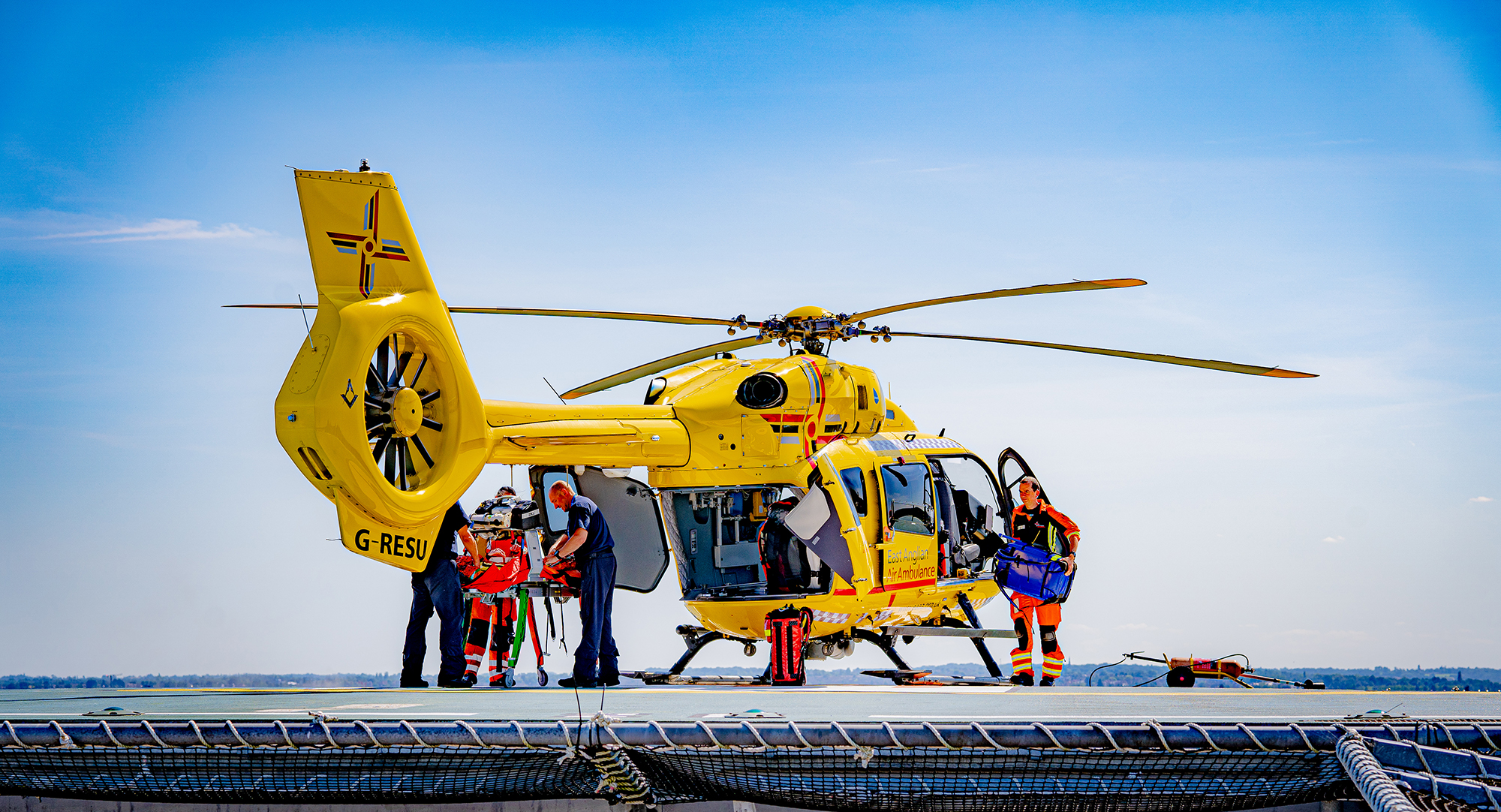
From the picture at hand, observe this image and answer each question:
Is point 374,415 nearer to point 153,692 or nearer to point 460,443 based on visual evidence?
point 460,443

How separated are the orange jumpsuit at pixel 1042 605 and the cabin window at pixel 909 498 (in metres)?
2.19

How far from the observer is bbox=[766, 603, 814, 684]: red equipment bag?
12797mm

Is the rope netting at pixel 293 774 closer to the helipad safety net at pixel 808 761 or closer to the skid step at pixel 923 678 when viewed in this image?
the helipad safety net at pixel 808 761

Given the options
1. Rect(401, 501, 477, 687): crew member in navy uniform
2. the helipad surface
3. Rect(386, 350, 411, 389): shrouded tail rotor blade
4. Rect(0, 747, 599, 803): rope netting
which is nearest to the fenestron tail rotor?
Rect(386, 350, 411, 389): shrouded tail rotor blade

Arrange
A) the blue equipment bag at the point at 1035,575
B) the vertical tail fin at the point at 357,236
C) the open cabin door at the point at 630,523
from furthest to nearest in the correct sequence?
the open cabin door at the point at 630,523
the blue equipment bag at the point at 1035,575
the vertical tail fin at the point at 357,236

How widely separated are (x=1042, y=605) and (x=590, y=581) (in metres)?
4.41

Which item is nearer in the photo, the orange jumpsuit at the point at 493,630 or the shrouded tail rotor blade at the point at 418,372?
the shrouded tail rotor blade at the point at 418,372

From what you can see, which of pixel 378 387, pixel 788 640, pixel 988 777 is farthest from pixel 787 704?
pixel 788 640

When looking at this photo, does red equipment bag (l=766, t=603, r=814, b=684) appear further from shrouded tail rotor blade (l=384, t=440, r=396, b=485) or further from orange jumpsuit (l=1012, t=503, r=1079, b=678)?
shrouded tail rotor blade (l=384, t=440, r=396, b=485)

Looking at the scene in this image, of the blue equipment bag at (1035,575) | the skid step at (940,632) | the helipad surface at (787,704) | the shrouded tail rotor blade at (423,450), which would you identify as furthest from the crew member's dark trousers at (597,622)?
the skid step at (940,632)

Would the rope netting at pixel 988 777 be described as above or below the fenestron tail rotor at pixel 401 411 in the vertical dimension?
below

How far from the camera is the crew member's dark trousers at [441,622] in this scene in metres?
10.5

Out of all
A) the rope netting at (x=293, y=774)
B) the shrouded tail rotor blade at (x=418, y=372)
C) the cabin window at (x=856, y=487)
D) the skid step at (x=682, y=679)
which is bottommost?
the skid step at (x=682, y=679)

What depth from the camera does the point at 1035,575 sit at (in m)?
11.9
